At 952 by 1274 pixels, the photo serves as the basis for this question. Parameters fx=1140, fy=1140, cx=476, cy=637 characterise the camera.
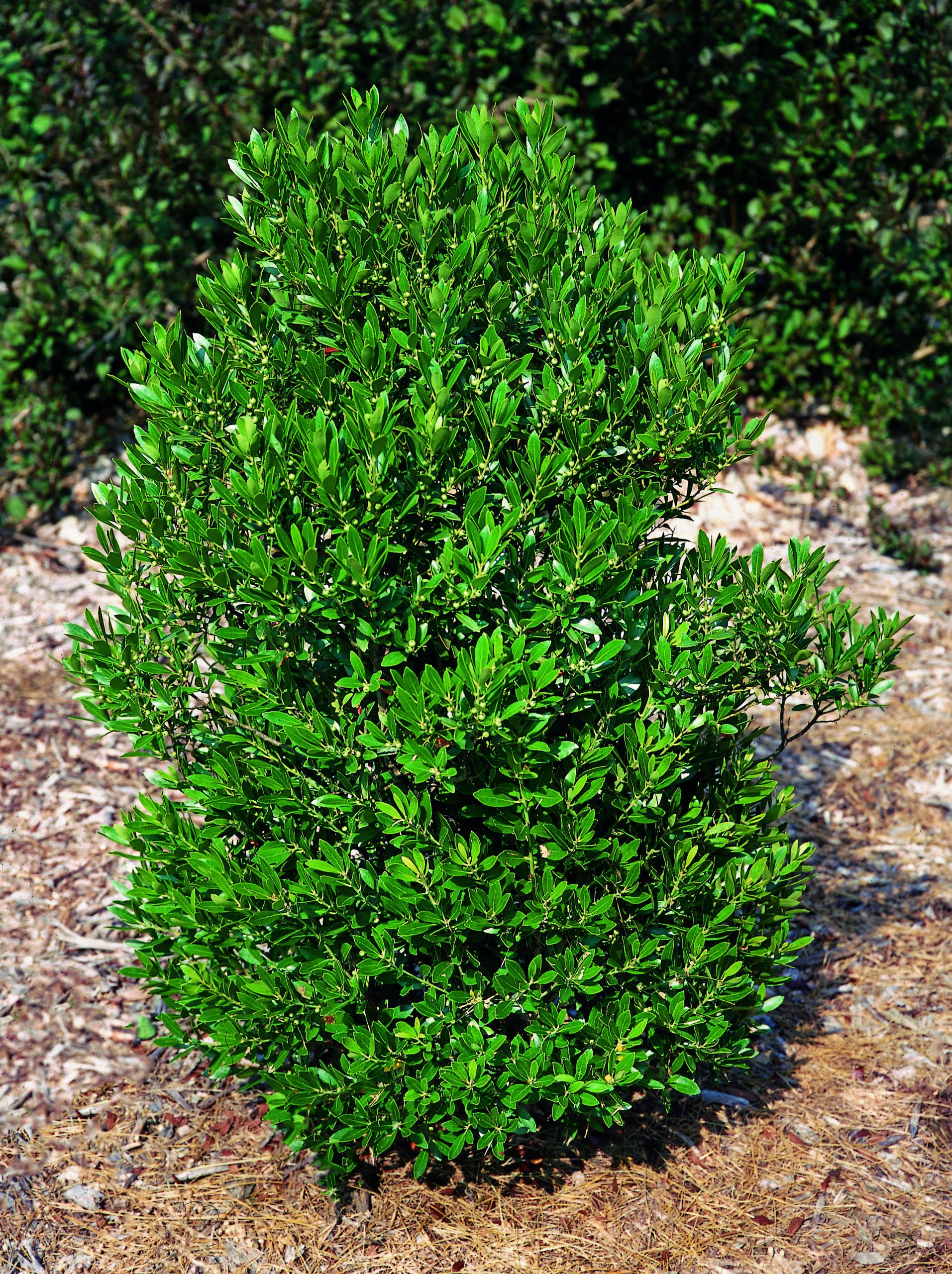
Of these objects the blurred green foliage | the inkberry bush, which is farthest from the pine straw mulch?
the blurred green foliage

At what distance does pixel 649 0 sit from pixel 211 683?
212 inches

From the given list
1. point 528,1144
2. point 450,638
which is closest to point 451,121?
point 450,638

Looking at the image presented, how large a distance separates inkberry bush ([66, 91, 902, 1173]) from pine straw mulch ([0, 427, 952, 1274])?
14.6 inches

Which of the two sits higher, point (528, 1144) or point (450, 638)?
point (450, 638)

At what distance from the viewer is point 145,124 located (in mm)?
6496

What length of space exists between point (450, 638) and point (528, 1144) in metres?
1.66

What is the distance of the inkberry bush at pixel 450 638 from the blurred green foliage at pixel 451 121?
3.85 metres

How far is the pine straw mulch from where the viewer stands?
10.5 feet

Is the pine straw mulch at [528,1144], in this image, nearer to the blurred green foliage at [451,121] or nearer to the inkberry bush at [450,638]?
the inkberry bush at [450,638]

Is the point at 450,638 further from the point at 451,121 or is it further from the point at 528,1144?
the point at 451,121

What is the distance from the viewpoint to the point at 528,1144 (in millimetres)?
3480

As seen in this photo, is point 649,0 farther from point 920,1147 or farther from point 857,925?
point 920,1147

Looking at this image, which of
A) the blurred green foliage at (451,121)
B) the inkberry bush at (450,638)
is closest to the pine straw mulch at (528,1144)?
the inkberry bush at (450,638)

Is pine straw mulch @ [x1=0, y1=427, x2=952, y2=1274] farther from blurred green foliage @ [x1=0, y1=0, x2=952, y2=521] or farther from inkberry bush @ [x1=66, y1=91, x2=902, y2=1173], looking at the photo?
blurred green foliage @ [x1=0, y1=0, x2=952, y2=521]
